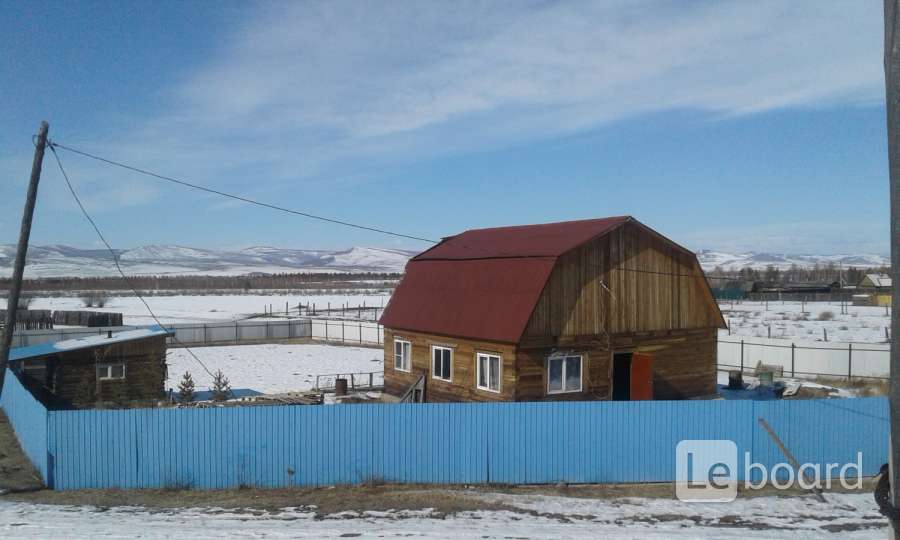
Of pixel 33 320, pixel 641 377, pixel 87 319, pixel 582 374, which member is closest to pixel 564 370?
pixel 582 374

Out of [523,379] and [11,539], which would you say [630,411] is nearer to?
[523,379]

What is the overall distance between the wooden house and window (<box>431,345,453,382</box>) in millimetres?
32

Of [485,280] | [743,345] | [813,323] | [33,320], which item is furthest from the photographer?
[813,323]

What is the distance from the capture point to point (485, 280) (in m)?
21.4

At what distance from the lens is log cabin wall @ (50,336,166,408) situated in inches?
933

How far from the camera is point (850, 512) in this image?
1299 cm

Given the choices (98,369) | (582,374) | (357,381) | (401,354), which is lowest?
(357,381)

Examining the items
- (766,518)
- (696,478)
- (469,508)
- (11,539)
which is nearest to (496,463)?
(469,508)

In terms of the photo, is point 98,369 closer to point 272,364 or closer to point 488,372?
point 272,364

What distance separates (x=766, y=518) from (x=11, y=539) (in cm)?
1282

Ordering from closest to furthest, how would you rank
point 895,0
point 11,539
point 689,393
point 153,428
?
point 895,0
point 11,539
point 153,428
point 689,393

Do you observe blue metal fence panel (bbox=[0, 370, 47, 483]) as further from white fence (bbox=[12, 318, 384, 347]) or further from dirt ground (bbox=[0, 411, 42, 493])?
white fence (bbox=[12, 318, 384, 347])

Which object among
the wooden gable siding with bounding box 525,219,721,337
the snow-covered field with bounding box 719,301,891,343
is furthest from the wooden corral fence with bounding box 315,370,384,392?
the snow-covered field with bounding box 719,301,891,343

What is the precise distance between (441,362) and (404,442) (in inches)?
263
